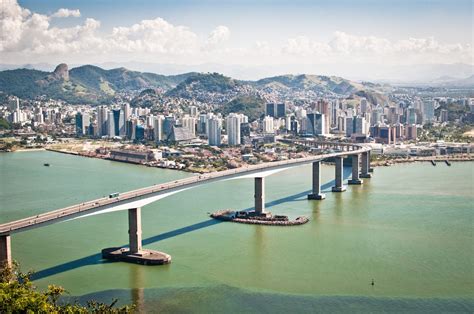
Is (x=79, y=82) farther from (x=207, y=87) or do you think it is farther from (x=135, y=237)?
(x=135, y=237)

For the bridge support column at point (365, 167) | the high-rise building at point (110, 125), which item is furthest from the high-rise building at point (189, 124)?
the bridge support column at point (365, 167)

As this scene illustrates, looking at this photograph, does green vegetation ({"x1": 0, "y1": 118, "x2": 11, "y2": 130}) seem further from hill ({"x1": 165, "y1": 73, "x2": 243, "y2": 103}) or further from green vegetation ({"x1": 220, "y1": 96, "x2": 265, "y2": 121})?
hill ({"x1": 165, "y1": 73, "x2": 243, "y2": 103})

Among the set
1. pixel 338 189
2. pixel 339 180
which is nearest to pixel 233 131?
pixel 339 180

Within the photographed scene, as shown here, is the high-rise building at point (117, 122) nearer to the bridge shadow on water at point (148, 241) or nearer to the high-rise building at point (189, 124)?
the high-rise building at point (189, 124)

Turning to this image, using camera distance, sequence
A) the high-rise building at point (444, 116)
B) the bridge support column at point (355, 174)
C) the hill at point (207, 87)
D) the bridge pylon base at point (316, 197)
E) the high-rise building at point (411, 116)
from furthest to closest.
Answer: the hill at point (207, 87), the high-rise building at point (444, 116), the high-rise building at point (411, 116), the bridge support column at point (355, 174), the bridge pylon base at point (316, 197)

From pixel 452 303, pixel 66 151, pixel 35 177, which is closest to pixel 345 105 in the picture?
pixel 66 151
